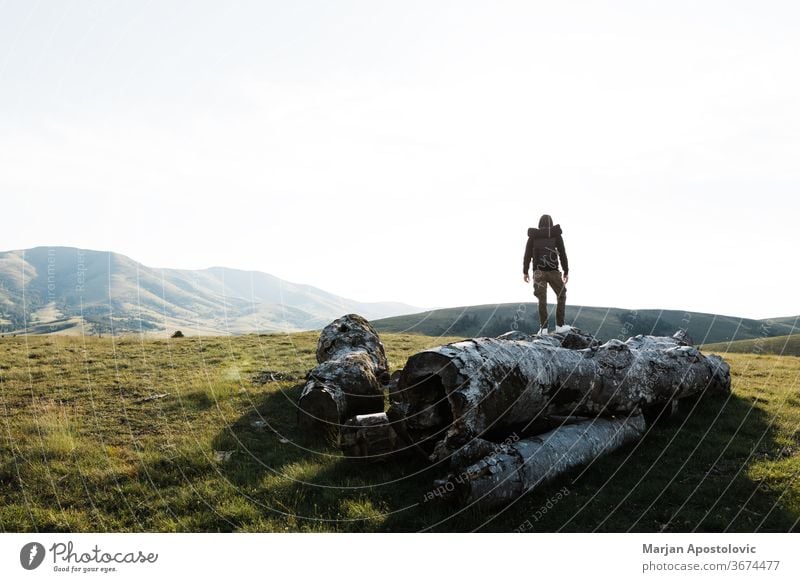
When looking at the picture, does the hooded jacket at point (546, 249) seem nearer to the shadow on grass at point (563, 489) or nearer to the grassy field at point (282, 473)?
the grassy field at point (282, 473)

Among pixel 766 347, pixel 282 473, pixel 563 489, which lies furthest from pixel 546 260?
pixel 766 347

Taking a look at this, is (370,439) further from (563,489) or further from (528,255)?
(528,255)

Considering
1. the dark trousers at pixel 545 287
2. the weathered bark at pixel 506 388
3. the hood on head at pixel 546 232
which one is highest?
the hood on head at pixel 546 232

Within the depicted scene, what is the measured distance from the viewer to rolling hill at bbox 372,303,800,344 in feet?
452

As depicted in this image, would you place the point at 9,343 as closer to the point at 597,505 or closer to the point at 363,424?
the point at 363,424

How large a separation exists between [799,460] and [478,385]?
612cm

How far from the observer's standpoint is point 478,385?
9172 mm

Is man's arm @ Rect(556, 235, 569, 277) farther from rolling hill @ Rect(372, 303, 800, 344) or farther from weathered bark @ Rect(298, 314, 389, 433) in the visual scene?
rolling hill @ Rect(372, 303, 800, 344)

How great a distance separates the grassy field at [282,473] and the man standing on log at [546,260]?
257 inches

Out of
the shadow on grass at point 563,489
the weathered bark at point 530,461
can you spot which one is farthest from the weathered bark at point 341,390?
the weathered bark at point 530,461

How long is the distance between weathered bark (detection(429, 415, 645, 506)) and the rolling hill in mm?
116690

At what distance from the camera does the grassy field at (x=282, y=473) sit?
7734 mm
